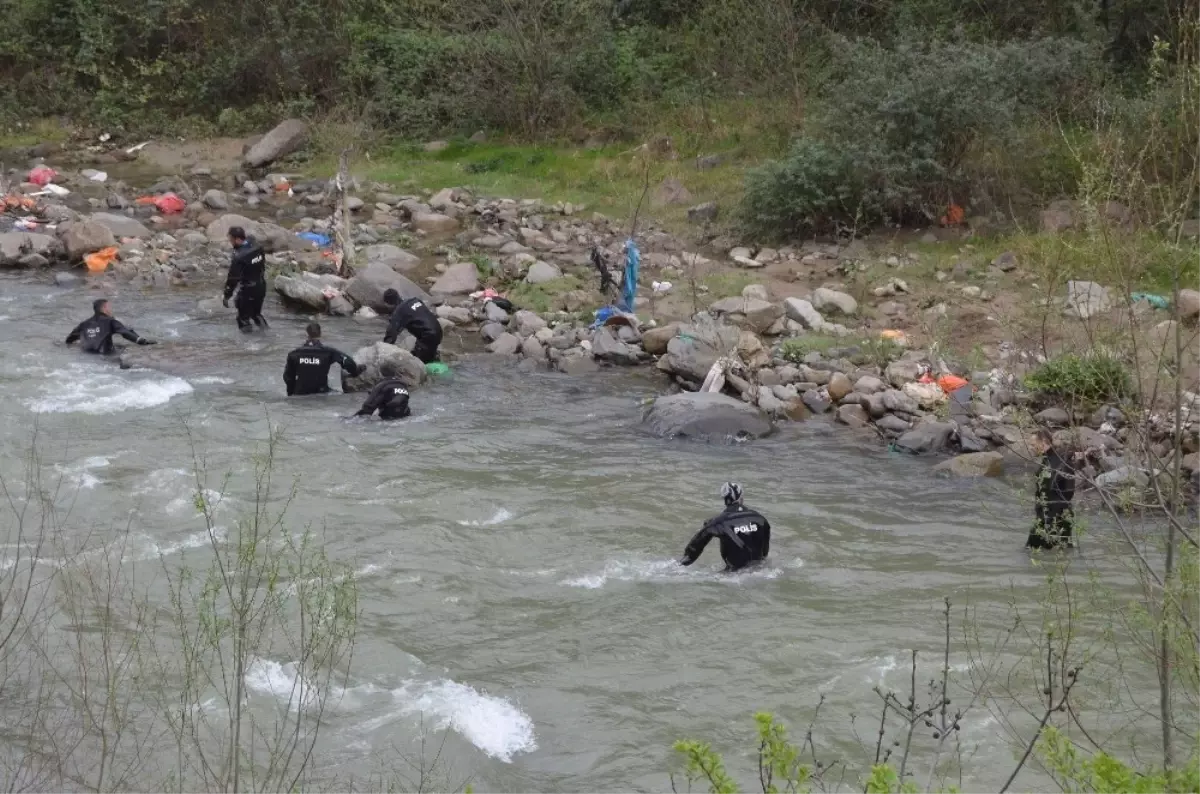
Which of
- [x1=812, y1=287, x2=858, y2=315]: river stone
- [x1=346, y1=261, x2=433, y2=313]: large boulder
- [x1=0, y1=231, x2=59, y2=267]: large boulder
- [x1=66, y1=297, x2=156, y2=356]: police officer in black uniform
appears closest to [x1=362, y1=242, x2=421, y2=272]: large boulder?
[x1=346, y1=261, x2=433, y2=313]: large boulder

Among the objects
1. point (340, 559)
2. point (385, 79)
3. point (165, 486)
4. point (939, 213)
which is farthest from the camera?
point (385, 79)

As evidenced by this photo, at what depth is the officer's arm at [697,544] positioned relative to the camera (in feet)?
32.7

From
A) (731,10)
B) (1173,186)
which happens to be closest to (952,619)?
(1173,186)

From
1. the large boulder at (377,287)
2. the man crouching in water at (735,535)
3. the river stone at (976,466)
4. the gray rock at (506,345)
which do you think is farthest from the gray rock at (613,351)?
the man crouching in water at (735,535)

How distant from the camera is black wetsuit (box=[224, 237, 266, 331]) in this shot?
56.8 feet

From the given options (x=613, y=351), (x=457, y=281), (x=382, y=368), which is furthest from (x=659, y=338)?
(x=457, y=281)

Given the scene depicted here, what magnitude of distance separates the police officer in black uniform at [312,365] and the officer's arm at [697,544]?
19.8 ft

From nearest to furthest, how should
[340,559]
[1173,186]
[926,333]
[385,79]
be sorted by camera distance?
[1173,186], [340,559], [926,333], [385,79]

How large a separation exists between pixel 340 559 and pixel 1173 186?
22.9 ft

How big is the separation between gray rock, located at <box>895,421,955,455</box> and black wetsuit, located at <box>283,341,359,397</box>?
246 inches

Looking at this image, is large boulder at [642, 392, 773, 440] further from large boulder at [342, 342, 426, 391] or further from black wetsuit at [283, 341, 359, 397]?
black wetsuit at [283, 341, 359, 397]

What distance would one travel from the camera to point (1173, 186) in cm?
596

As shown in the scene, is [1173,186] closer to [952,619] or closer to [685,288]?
[952,619]

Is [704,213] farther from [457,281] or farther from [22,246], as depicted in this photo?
[22,246]
